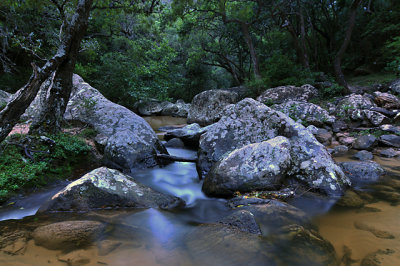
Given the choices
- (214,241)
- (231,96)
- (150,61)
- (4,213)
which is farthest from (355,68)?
(4,213)

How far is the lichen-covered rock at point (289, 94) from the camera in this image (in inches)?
483

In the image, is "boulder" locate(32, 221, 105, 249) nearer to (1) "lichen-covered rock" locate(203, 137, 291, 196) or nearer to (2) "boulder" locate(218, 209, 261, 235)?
(2) "boulder" locate(218, 209, 261, 235)

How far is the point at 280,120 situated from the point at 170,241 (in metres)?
3.59

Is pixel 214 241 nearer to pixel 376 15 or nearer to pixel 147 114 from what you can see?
pixel 147 114

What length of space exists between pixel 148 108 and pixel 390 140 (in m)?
17.1

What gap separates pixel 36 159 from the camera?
4523 millimetres

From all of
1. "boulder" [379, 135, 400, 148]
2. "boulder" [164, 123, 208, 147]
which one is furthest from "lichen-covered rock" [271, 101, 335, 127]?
"boulder" [164, 123, 208, 147]

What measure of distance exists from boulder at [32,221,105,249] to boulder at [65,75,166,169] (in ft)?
8.34

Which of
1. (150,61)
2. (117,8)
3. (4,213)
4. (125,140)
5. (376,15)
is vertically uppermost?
(376,15)

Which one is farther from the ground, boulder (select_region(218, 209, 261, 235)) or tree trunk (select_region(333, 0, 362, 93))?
tree trunk (select_region(333, 0, 362, 93))

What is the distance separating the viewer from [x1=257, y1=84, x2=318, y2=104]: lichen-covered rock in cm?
1227

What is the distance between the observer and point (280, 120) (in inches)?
200

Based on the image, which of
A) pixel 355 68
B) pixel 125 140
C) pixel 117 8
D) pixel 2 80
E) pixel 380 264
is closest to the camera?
pixel 380 264

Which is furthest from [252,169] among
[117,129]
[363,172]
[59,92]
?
[59,92]
